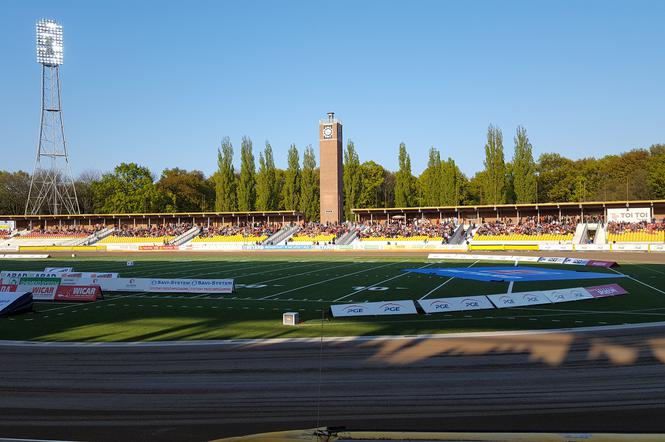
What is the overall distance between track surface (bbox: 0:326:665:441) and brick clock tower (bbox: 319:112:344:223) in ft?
204

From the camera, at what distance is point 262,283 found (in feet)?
103

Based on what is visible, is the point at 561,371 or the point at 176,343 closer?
the point at 561,371

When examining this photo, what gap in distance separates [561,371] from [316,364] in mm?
5701

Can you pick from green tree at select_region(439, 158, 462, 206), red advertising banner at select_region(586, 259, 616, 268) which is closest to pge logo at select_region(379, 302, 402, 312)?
red advertising banner at select_region(586, 259, 616, 268)

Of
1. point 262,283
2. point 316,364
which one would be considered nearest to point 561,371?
point 316,364

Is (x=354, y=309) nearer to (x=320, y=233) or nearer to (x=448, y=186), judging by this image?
(x=320, y=233)

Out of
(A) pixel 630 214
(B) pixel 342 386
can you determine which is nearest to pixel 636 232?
(A) pixel 630 214

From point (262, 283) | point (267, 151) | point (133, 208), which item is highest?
point (267, 151)

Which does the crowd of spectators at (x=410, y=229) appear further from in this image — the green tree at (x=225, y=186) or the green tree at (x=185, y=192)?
the green tree at (x=185, y=192)

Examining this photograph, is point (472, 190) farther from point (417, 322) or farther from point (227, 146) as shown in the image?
point (417, 322)

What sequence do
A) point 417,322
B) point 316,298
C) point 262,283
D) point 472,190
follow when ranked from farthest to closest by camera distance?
point 472,190, point 262,283, point 316,298, point 417,322

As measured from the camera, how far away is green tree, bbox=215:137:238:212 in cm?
9150

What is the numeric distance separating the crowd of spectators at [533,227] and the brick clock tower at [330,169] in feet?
69.5

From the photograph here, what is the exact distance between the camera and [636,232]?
57.9m
